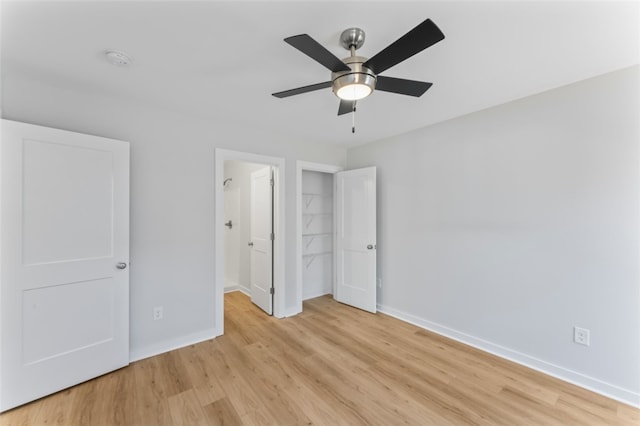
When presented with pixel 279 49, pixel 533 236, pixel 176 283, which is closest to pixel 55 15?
pixel 279 49

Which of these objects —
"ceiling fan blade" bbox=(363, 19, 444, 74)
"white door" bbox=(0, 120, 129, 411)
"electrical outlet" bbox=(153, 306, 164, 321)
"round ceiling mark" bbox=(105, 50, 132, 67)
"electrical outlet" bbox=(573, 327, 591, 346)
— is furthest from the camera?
"electrical outlet" bbox=(153, 306, 164, 321)

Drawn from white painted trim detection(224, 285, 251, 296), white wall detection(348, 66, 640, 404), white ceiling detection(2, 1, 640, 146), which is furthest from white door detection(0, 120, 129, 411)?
white wall detection(348, 66, 640, 404)

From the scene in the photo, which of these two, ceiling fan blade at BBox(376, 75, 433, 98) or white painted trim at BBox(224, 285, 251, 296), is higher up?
ceiling fan blade at BBox(376, 75, 433, 98)

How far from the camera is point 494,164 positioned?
8.63 feet

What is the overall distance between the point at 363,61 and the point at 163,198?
225 centimetres

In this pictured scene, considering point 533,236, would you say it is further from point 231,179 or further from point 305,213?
point 231,179

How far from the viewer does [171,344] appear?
2.66 metres

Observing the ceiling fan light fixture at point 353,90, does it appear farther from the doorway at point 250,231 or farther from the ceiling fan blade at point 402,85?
the doorway at point 250,231

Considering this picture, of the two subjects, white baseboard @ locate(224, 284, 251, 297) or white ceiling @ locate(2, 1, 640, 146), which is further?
white baseboard @ locate(224, 284, 251, 297)

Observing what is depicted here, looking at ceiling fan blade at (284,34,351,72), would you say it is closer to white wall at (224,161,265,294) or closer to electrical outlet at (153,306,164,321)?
electrical outlet at (153,306,164,321)

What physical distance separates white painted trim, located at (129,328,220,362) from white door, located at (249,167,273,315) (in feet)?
2.80

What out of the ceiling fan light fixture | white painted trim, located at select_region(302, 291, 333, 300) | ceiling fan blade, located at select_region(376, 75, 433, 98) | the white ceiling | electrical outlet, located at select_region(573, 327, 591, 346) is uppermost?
the white ceiling

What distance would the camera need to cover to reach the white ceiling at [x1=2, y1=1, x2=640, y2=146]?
139 cm

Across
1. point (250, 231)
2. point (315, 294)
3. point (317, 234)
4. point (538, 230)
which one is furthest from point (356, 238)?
point (538, 230)
